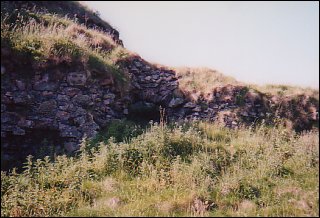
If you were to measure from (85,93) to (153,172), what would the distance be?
4002mm

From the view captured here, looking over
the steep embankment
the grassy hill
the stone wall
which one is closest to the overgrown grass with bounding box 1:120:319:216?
the grassy hill

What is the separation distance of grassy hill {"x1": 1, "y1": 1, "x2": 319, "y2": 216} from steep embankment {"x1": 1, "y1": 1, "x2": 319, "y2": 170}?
0.23ft

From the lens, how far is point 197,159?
8.38 m

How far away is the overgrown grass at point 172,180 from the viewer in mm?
6449

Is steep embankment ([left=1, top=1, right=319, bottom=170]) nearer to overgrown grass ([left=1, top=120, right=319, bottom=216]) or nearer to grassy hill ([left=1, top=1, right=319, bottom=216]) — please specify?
grassy hill ([left=1, top=1, right=319, bottom=216])

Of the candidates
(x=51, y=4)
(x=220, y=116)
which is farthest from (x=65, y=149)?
(x=51, y=4)

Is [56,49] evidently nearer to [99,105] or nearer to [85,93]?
[85,93]

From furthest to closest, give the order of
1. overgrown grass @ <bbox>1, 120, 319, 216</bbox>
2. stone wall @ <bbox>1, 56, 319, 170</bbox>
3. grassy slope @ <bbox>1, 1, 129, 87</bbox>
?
1. grassy slope @ <bbox>1, 1, 129, 87</bbox>
2. stone wall @ <bbox>1, 56, 319, 170</bbox>
3. overgrown grass @ <bbox>1, 120, 319, 216</bbox>

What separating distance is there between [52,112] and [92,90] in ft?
5.22

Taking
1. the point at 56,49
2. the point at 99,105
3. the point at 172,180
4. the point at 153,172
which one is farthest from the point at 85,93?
the point at 172,180

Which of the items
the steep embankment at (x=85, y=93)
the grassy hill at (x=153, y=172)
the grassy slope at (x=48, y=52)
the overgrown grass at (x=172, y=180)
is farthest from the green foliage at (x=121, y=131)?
the grassy slope at (x=48, y=52)

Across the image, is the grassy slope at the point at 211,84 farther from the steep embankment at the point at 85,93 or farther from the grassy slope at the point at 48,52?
the grassy slope at the point at 48,52

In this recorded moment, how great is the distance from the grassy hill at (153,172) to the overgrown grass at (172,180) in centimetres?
2

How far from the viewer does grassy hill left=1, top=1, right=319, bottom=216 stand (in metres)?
6.50
